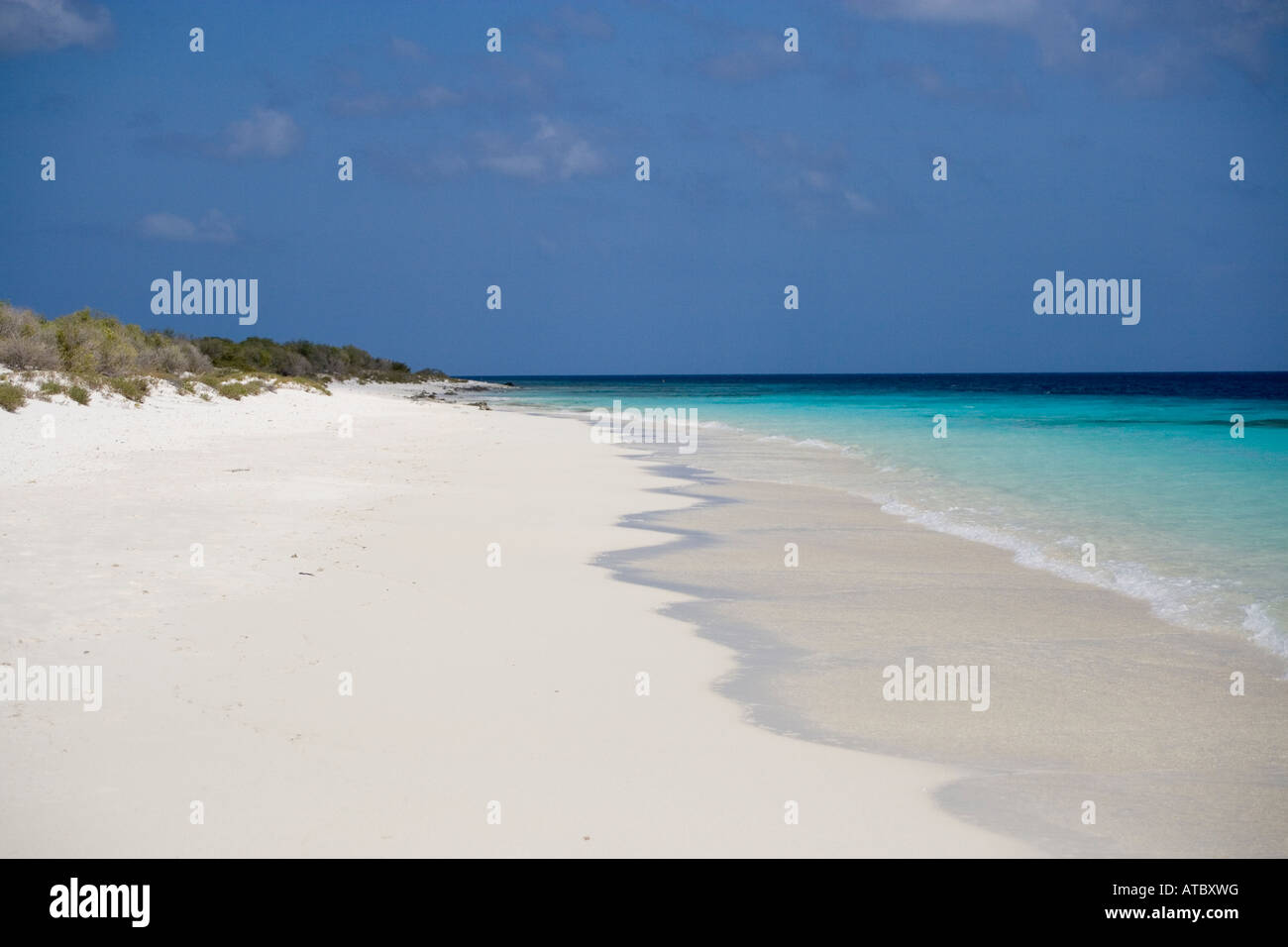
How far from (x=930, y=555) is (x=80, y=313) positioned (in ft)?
107

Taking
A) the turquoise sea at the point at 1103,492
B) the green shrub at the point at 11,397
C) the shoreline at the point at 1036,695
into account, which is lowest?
the shoreline at the point at 1036,695

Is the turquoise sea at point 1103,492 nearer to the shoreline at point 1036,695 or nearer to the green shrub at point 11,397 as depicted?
the shoreline at point 1036,695

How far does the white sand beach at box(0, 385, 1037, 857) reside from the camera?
3854 millimetres

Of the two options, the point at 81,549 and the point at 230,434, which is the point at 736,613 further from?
the point at 230,434

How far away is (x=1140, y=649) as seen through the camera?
6.81 m

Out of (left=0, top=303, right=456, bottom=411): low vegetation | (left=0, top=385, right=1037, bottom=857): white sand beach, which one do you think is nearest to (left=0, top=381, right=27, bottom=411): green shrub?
(left=0, top=303, right=456, bottom=411): low vegetation

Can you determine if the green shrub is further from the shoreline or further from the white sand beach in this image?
the shoreline

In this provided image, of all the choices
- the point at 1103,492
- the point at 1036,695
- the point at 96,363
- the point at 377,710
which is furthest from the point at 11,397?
the point at 1103,492

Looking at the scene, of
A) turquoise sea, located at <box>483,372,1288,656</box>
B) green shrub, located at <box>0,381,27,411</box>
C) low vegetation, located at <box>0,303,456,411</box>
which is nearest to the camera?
turquoise sea, located at <box>483,372,1288,656</box>

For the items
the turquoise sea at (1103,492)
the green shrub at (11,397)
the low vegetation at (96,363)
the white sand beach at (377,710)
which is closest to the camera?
the white sand beach at (377,710)

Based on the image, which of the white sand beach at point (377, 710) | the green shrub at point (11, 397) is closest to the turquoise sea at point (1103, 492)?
the white sand beach at point (377, 710)

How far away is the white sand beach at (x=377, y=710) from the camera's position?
3.85 metres

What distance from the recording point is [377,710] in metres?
5.12
